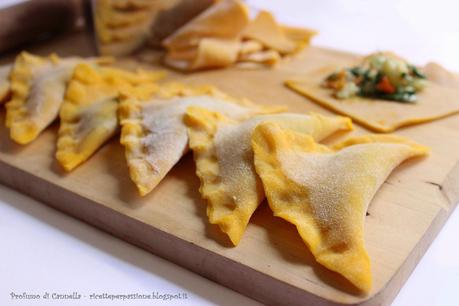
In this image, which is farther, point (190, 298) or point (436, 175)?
point (436, 175)

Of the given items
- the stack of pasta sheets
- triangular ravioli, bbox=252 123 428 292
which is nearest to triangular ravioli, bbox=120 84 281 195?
triangular ravioli, bbox=252 123 428 292

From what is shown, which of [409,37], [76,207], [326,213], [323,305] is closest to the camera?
[323,305]

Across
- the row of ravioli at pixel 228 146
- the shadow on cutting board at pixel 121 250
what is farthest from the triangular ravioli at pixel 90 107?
the shadow on cutting board at pixel 121 250

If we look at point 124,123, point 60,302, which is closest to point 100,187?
point 124,123

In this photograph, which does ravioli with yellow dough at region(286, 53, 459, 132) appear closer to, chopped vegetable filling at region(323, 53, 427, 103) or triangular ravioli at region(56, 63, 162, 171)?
chopped vegetable filling at region(323, 53, 427, 103)

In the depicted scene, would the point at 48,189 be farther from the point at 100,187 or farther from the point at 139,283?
the point at 139,283

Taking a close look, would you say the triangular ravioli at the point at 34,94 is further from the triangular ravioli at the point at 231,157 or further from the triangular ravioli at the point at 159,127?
the triangular ravioli at the point at 231,157
